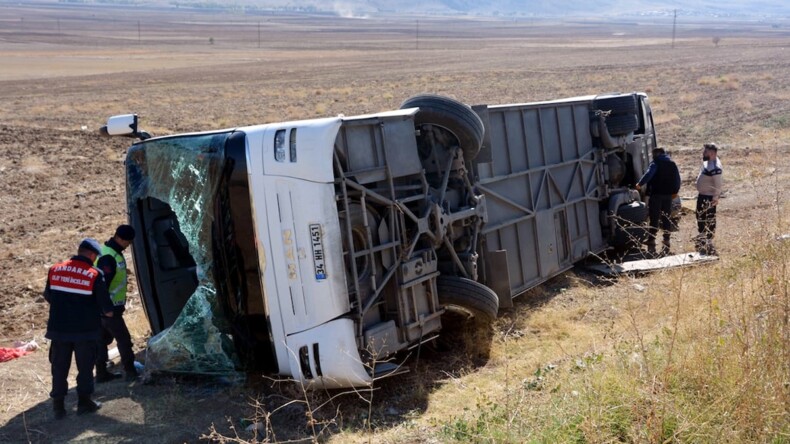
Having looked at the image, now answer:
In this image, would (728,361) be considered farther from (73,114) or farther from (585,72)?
(585,72)

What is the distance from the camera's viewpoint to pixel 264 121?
97.6ft

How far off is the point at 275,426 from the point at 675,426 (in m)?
2.95

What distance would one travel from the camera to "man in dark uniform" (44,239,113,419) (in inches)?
271

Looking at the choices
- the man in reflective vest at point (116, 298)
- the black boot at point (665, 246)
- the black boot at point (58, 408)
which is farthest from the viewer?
the black boot at point (665, 246)

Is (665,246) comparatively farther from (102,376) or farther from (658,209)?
(102,376)

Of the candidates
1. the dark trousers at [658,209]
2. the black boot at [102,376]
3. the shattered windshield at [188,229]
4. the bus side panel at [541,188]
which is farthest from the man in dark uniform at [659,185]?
the black boot at [102,376]

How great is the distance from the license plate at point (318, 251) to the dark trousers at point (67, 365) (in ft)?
6.34

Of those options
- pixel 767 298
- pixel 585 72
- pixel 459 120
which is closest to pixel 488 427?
pixel 767 298

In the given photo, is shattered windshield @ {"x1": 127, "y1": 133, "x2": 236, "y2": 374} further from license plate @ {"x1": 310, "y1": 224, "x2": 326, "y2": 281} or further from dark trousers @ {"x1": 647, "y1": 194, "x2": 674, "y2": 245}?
dark trousers @ {"x1": 647, "y1": 194, "x2": 674, "y2": 245}

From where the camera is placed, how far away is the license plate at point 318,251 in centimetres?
648

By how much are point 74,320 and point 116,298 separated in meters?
0.89

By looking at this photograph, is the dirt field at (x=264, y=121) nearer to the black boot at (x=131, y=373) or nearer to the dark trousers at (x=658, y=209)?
the black boot at (x=131, y=373)

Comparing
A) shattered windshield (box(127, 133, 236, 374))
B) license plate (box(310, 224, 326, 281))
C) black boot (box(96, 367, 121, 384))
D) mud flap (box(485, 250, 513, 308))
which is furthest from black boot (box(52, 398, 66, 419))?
mud flap (box(485, 250, 513, 308))

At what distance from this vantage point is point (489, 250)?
28.0 feet
